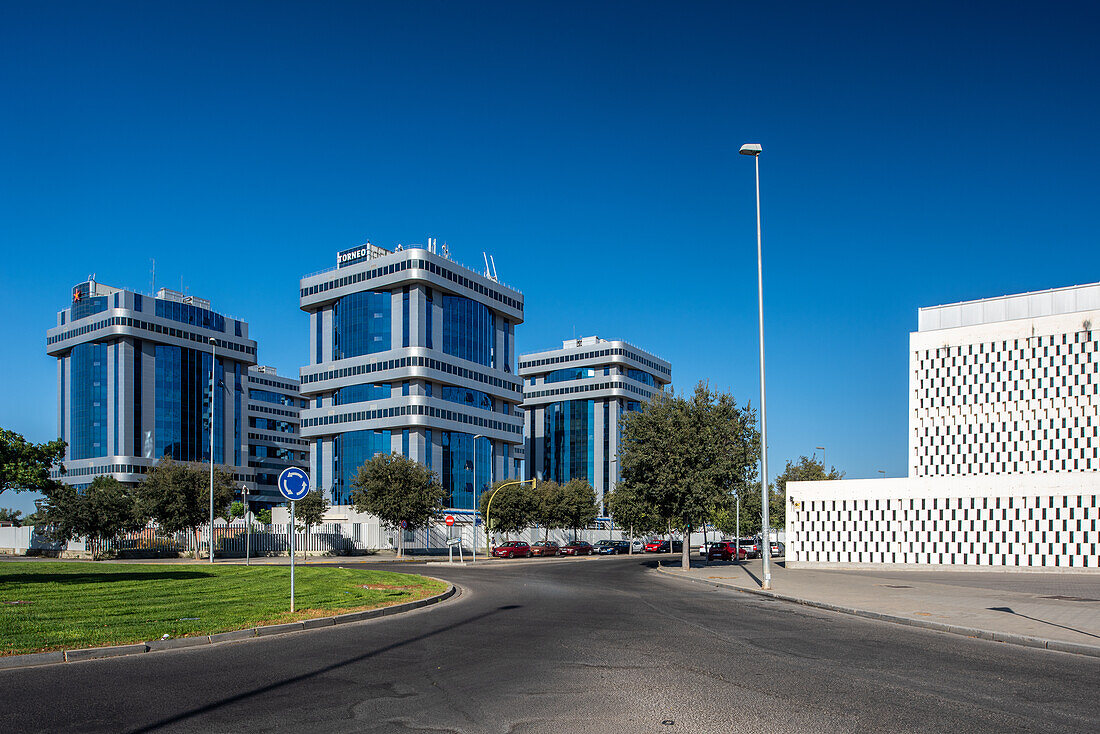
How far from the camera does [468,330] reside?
4262 inches

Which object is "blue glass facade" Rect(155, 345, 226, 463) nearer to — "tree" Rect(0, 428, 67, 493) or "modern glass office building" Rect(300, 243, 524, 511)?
"modern glass office building" Rect(300, 243, 524, 511)

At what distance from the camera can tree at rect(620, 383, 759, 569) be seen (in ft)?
129

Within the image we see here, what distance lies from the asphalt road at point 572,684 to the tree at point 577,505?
7200 cm

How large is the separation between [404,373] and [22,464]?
70.9m

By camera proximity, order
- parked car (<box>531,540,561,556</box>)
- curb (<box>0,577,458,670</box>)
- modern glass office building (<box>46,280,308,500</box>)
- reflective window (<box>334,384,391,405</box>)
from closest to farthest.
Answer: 1. curb (<box>0,577,458,670</box>)
2. parked car (<box>531,540,561,556</box>)
3. reflective window (<box>334,384,391,405</box>)
4. modern glass office building (<box>46,280,308,500</box>)

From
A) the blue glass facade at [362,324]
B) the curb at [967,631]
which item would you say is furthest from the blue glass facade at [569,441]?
the curb at [967,631]

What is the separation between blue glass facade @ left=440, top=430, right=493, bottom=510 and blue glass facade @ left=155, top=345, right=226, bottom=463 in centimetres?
→ 4859

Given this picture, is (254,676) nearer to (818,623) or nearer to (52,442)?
(818,623)

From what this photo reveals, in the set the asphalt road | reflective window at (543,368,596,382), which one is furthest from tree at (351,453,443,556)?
reflective window at (543,368,596,382)

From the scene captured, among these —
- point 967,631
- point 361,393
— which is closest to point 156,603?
point 967,631

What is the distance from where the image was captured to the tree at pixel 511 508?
78062 mm

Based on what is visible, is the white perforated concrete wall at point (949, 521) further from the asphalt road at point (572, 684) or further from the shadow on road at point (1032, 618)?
the asphalt road at point (572, 684)

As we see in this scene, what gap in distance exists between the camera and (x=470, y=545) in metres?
85.1

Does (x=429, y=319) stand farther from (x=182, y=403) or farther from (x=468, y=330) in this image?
(x=182, y=403)
